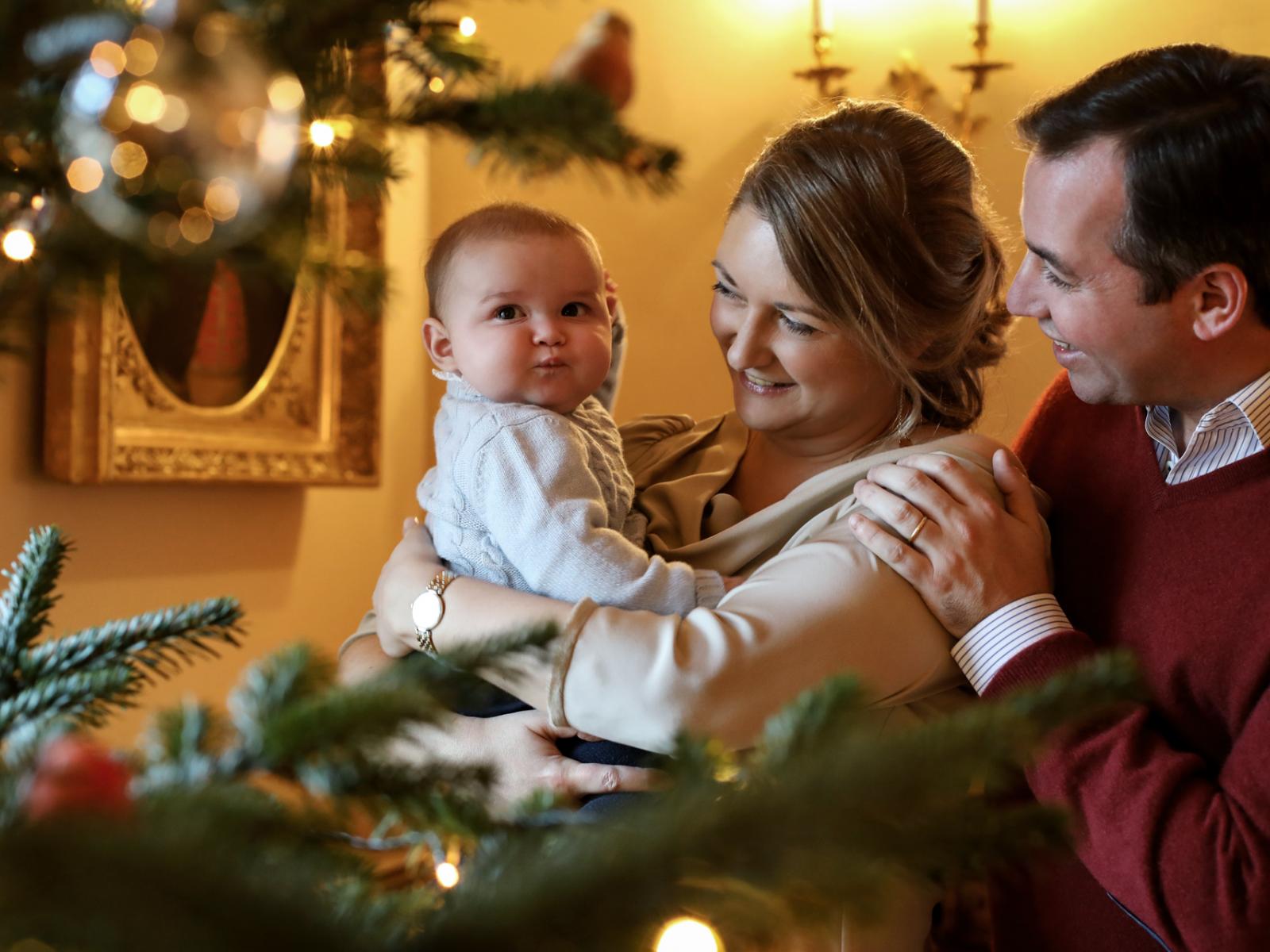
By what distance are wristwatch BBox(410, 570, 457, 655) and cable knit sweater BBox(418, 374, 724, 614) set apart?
0.06m

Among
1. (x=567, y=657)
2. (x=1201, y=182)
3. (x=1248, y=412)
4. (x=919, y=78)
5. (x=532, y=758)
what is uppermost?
(x=919, y=78)

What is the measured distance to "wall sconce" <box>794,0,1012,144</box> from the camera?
3.66 meters

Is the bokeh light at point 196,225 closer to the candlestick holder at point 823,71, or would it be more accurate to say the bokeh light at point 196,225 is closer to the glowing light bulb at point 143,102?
the glowing light bulb at point 143,102

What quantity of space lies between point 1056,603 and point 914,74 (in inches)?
108

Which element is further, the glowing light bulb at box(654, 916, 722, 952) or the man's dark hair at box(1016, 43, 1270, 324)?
the man's dark hair at box(1016, 43, 1270, 324)

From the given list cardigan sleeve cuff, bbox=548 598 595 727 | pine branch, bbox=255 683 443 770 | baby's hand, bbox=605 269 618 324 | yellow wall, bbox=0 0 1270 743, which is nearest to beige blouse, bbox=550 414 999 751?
cardigan sleeve cuff, bbox=548 598 595 727

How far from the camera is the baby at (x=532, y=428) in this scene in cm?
139

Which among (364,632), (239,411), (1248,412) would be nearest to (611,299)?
(364,632)

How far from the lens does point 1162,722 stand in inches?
51.9

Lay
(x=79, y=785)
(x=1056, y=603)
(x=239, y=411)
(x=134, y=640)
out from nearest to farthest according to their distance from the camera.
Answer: (x=79, y=785) → (x=134, y=640) → (x=1056, y=603) → (x=239, y=411)

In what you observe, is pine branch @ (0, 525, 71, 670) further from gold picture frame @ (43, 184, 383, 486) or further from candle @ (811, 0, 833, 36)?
candle @ (811, 0, 833, 36)

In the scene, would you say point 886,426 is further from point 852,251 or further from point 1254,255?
point 1254,255

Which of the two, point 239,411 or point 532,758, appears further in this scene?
point 239,411

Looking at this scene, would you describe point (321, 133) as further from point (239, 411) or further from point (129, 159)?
point (239, 411)
